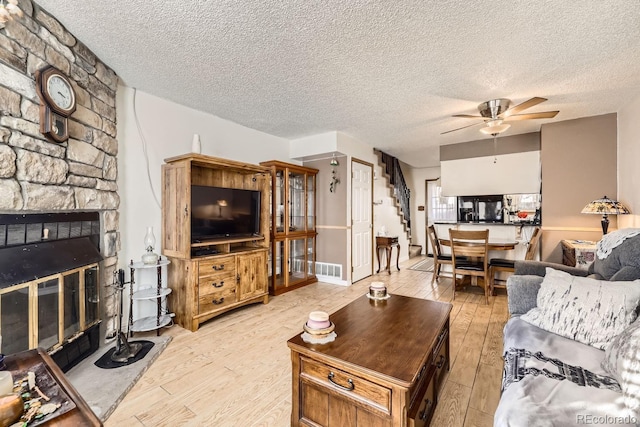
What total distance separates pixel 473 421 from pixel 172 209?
308 centimetres

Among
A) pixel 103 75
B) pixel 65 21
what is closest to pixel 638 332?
pixel 65 21

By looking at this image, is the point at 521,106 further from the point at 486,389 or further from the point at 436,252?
the point at 486,389

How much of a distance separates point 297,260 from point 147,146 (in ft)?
8.64

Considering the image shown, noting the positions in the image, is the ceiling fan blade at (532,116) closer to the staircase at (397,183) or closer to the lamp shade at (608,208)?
the lamp shade at (608,208)

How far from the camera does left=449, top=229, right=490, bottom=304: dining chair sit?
3.58 m

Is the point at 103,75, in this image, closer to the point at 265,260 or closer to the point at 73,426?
the point at 265,260

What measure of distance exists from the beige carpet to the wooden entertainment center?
3549 millimetres

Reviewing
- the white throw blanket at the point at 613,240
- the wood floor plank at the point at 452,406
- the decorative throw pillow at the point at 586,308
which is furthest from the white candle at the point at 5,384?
the white throw blanket at the point at 613,240

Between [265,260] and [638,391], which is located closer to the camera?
[638,391]

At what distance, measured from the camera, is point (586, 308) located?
1.61 metres

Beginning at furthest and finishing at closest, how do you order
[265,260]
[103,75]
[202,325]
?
1. [265,260]
2. [202,325]
3. [103,75]

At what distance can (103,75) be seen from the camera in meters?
2.40

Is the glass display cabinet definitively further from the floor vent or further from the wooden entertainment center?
the wooden entertainment center

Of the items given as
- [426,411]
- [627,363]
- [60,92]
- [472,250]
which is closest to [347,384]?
[426,411]
